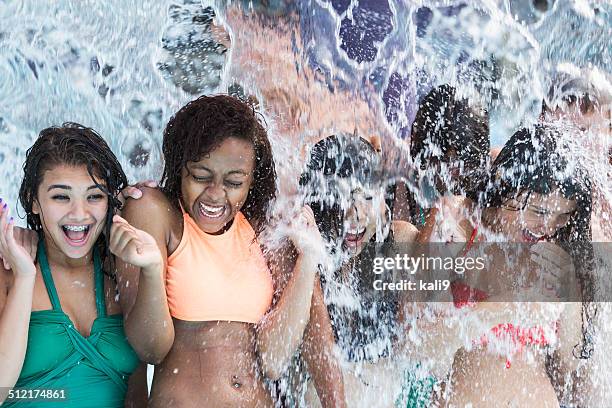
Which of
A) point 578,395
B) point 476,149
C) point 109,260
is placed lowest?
point 578,395

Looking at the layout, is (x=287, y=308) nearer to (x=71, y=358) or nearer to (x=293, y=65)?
(x=71, y=358)

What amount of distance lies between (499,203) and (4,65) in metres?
2.01

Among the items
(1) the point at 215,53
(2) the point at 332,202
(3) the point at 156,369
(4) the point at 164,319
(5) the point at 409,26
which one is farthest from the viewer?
(5) the point at 409,26

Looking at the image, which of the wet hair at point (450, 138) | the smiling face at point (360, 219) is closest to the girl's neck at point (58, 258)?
the smiling face at point (360, 219)

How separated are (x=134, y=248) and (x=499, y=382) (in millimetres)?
1404

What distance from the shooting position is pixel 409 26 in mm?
3732

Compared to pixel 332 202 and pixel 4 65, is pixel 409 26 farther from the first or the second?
pixel 4 65

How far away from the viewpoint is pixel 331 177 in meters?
2.80

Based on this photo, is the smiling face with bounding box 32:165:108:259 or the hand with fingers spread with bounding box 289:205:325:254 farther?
the hand with fingers spread with bounding box 289:205:325:254

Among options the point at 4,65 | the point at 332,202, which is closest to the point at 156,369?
the point at 332,202

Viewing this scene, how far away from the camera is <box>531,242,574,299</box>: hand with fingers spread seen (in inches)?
113

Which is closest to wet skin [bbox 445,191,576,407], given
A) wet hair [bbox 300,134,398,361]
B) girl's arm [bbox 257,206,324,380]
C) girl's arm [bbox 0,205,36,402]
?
wet hair [bbox 300,134,398,361]

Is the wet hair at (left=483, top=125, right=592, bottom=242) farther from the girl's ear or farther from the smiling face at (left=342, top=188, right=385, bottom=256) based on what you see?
the girl's ear

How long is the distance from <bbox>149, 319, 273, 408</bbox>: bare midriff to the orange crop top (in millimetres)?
47
